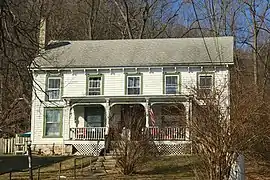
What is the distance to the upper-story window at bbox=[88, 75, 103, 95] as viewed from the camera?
2741cm

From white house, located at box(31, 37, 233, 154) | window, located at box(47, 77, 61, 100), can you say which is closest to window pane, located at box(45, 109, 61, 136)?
white house, located at box(31, 37, 233, 154)

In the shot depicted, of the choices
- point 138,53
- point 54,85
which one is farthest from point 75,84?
point 138,53

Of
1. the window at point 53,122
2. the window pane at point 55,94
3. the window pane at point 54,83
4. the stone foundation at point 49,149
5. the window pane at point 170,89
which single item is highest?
the window pane at point 54,83

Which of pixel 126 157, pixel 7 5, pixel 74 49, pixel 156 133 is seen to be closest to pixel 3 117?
pixel 126 157

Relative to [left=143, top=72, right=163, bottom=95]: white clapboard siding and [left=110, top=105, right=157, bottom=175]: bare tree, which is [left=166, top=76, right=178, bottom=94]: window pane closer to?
[left=143, top=72, right=163, bottom=95]: white clapboard siding

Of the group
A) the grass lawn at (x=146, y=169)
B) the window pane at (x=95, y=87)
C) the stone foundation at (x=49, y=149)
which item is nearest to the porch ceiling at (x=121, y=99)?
the window pane at (x=95, y=87)

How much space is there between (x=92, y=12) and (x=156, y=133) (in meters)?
19.4

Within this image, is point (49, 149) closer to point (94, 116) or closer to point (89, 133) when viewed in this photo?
point (89, 133)

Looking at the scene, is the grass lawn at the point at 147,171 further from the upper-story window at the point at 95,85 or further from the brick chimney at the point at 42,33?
the upper-story window at the point at 95,85

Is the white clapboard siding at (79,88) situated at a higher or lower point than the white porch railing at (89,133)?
higher

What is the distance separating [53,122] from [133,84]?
16.5 feet

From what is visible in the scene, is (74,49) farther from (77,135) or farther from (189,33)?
(189,33)

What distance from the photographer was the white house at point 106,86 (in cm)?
2609

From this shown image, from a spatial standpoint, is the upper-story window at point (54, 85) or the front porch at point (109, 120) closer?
the front porch at point (109, 120)
